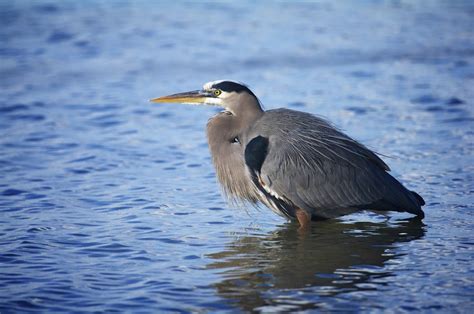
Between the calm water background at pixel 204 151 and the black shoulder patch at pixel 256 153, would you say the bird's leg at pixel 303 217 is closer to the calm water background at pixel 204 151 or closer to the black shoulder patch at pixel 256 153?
the calm water background at pixel 204 151

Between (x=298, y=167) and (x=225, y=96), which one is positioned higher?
(x=225, y=96)

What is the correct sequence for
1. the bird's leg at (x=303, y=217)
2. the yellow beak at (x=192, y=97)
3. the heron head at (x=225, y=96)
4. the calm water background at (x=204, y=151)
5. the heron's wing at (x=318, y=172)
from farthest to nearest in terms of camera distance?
1. the yellow beak at (x=192, y=97)
2. the heron head at (x=225, y=96)
3. the bird's leg at (x=303, y=217)
4. the heron's wing at (x=318, y=172)
5. the calm water background at (x=204, y=151)

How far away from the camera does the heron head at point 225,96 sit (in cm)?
793

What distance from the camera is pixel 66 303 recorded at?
5.80 metres

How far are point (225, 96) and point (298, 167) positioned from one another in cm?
111

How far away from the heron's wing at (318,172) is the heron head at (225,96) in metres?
0.31

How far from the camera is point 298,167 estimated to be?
7.55 metres

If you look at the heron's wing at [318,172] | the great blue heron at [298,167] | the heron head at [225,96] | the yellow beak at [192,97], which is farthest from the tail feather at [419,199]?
the yellow beak at [192,97]

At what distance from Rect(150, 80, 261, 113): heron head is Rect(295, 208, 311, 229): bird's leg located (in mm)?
1131

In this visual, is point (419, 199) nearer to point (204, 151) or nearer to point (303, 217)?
point (303, 217)

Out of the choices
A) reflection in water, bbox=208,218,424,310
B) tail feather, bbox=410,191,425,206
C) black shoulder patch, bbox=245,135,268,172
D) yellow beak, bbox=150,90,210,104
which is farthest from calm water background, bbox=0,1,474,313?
yellow beak, bbox=150,90,210,104

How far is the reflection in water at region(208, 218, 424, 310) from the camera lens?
19.3ft

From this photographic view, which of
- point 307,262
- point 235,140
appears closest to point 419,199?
point 307,262

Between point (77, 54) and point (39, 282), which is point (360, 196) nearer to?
point (39, 282)
